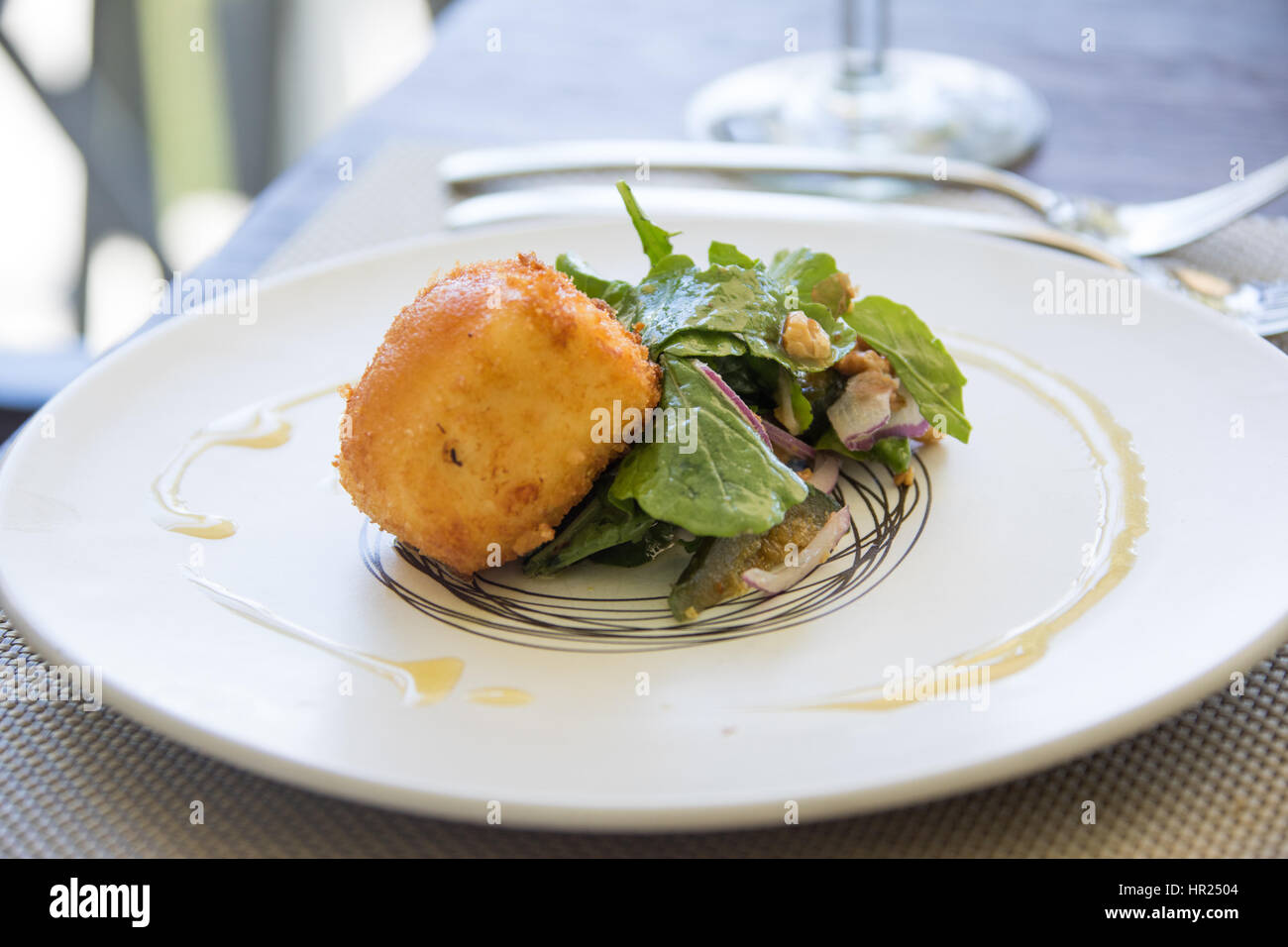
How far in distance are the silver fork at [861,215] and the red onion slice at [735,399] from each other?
852mm

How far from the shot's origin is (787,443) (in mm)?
1884

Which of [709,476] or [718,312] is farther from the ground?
[718,312]

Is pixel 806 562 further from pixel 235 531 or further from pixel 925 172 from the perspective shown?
pixel 925 172

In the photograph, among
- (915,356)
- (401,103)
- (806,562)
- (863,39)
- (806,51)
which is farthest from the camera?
(806,51)

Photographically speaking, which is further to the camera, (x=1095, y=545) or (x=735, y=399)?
(x=735, y=399)

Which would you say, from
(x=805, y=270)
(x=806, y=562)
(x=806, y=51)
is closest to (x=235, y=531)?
(x=806, y=562)

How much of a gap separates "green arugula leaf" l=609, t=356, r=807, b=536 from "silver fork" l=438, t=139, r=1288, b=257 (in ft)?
4.55

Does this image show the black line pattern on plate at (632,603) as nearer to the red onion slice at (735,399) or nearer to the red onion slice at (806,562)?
the red onion slice at (806,562)

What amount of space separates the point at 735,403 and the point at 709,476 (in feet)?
0.49

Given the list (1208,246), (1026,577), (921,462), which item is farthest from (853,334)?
(1208,246)

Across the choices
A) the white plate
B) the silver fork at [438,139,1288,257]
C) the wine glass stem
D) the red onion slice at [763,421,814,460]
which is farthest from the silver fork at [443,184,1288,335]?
the red onion slice at [763,421,814,460]

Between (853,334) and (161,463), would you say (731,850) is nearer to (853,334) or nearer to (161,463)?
(853,334)

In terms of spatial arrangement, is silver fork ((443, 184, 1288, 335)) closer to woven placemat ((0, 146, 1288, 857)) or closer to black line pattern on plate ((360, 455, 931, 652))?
black line pattern on plate ((360, 455, 931, 652))

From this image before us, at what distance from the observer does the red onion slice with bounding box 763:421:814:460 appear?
6.14ft
